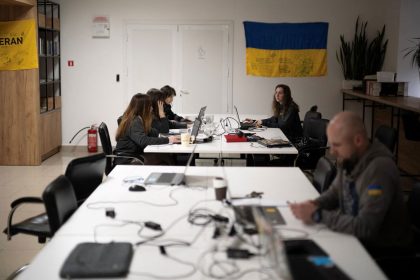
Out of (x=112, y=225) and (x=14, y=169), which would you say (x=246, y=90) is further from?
(x=112, y=225)

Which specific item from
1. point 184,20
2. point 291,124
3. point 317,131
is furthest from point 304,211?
Answer: point 184,20

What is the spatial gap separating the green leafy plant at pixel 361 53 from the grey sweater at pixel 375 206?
608cm

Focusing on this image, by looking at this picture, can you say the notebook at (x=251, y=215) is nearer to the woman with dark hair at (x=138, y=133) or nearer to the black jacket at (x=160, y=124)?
the woman with dark hair at (x=138, y=133)

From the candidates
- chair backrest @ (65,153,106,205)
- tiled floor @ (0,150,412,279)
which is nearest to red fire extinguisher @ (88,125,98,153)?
tiled floor @ (0,150,412,279)

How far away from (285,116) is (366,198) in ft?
13.6

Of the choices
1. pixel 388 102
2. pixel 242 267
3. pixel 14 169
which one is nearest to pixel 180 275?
pixel 242 267

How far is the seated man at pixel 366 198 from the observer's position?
99.3 inches

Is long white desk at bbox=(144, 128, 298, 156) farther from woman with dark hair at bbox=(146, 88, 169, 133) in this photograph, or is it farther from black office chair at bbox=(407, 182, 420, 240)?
black office chair at bbox=(407, 182, 420, 240)

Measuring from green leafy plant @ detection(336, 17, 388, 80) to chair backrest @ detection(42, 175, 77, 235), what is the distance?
21.2 feet

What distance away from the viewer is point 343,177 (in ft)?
9.36

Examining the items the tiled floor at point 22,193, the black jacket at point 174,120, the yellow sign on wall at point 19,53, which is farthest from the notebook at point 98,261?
the yellow sign on wall at point 19,53

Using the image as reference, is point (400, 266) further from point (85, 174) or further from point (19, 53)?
point (19, 53)

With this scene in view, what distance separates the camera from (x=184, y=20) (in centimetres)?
870

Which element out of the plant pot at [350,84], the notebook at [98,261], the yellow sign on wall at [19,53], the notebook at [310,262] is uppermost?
the yellow sign on wall at [19,53]
